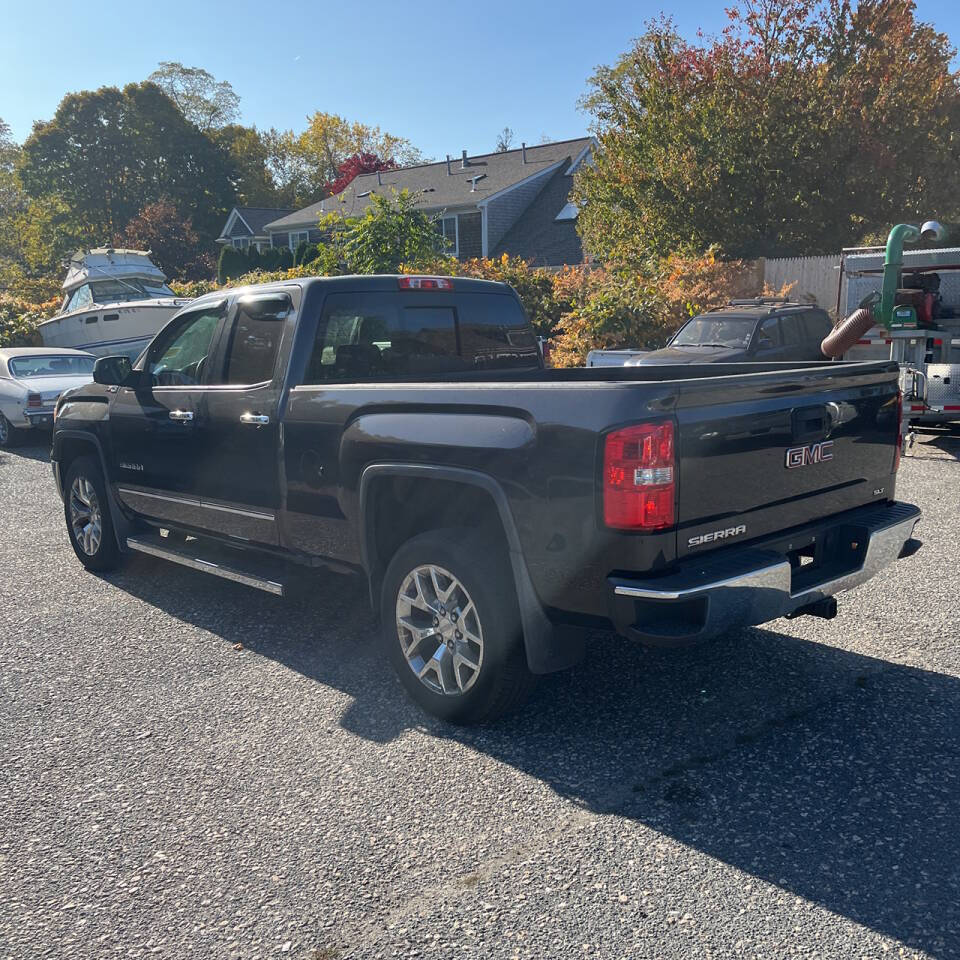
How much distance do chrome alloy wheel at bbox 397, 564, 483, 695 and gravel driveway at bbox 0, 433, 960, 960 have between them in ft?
0.84

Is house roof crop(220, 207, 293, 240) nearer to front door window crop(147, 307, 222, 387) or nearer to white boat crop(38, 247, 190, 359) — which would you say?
white boat crop(38, 247, 190, 359)

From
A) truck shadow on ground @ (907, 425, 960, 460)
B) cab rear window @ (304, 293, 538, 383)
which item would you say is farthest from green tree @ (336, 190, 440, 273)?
cab rear window @ (304, 293, 538, 383)

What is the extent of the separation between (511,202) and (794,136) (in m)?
18.8

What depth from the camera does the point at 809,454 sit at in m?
3.95

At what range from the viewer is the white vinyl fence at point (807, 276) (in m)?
20.4

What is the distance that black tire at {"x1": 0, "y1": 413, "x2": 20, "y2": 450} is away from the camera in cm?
1366

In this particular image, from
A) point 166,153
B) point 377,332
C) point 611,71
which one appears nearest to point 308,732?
point 377,332

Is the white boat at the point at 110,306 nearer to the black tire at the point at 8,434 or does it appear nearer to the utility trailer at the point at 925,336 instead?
the black tire at the point at 8,434

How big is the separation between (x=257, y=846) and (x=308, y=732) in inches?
34.7

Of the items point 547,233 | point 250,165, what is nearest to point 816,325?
point 547,233

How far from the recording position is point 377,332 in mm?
5059

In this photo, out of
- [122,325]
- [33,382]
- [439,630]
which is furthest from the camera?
[122,325]

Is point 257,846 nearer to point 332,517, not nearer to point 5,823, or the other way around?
point 5,823

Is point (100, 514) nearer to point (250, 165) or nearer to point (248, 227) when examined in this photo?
point (248, 227)
